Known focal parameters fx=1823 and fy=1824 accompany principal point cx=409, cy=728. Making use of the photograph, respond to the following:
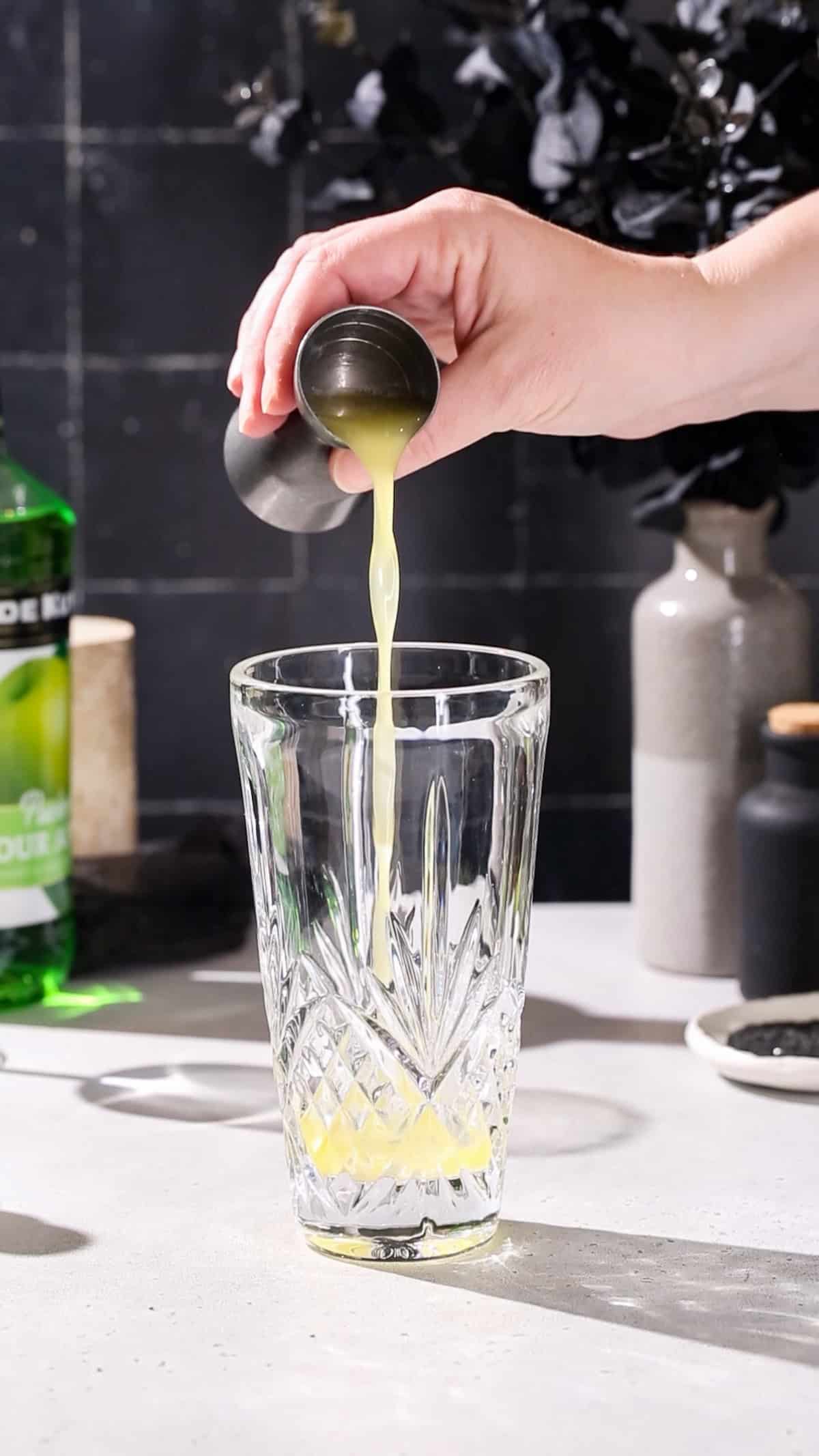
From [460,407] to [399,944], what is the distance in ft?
1.00

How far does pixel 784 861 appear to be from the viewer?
0.98 metres

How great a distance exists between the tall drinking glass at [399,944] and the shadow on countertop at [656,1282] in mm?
19

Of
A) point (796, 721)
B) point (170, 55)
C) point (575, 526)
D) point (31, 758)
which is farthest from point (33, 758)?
point (170, 55)

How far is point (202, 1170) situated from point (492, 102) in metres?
0.81

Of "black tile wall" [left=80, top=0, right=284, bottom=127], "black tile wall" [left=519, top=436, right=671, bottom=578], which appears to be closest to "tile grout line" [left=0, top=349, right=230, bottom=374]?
"black tile wall" [left=80, top=0, right=284, bottom=127]

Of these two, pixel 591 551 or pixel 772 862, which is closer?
pixel 772 862

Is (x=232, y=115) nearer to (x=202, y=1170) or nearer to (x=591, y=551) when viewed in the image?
(x=591, y=551)

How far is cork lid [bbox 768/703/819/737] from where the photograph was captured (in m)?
0.98

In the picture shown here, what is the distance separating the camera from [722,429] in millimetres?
1132

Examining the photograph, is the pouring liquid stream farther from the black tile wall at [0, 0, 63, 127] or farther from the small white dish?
the black tile wall at [0, 0, 63, 127]

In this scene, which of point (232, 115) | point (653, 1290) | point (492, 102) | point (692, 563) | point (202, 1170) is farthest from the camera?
point (232, 115)

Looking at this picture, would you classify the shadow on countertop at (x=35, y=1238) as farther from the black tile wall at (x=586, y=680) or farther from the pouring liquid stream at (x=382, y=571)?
the black tile wall at (x=586, y=680)

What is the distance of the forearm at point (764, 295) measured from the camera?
3.01ft

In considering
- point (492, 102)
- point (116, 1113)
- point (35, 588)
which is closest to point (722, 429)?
point (492, 102)
